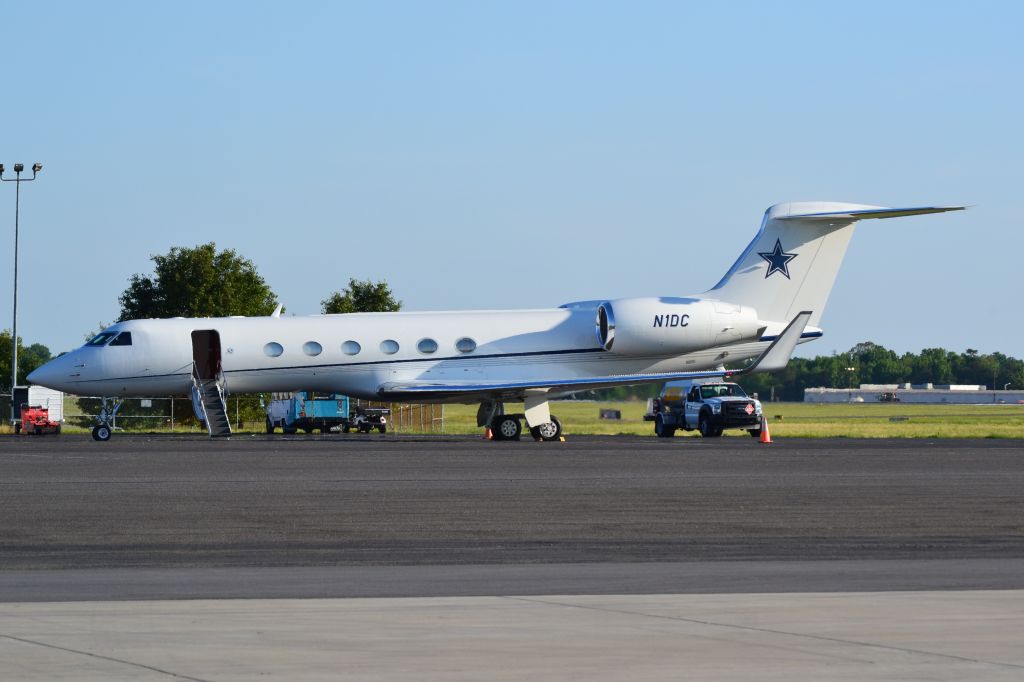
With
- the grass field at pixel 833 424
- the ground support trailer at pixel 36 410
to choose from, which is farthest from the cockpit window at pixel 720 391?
the ground support trailer at pixel 36 410

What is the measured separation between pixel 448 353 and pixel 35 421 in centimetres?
1633

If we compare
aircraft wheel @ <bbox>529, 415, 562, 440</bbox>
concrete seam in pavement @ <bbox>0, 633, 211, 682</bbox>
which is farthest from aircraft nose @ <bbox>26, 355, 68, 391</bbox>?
concrete seam in pavement @ <bbox>0, 633, 211, 682</bbox>

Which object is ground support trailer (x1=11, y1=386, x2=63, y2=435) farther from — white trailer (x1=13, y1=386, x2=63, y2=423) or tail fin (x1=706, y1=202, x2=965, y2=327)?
tail fin (x1=706, y1=202, x2=965, y2=327)

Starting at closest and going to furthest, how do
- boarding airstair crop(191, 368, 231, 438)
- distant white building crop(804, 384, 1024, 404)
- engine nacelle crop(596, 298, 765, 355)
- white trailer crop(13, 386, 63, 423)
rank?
boarding airstair crop(191, 368, 231, 438)
engine nacelle crop(596, 298, 765, 355)
white trailer crop(13, 386, 63, 423)
distant white building crop(804, 384, 1024, 404)

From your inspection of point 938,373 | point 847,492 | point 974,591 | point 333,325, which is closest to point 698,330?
point 333,325

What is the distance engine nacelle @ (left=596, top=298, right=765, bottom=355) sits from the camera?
126 ft

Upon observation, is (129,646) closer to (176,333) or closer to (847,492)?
(847,492)

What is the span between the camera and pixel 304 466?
25703mm

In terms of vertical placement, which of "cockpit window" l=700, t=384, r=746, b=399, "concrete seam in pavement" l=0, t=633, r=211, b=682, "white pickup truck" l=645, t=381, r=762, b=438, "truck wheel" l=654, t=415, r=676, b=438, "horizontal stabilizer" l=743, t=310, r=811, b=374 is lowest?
"concrete seam in pavement" l=0, t=633, r=211, b=682

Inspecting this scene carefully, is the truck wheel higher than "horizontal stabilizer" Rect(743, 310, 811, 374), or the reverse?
"horizontal stabilizer" Rect(743, 310, 811, 374)

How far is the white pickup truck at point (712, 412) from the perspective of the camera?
44062 millimetres

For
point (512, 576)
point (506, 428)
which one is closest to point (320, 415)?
point (506, 428)

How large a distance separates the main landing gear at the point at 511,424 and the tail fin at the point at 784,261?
20.6 feet

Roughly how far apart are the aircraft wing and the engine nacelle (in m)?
1.18
